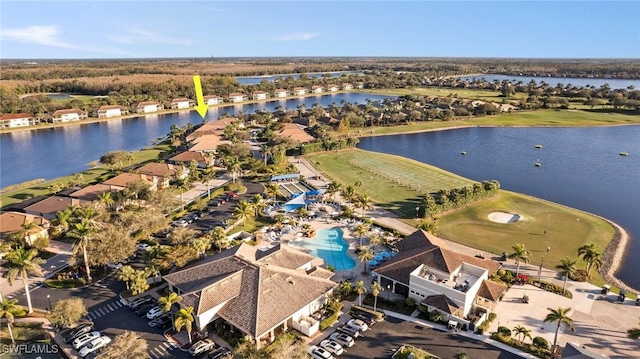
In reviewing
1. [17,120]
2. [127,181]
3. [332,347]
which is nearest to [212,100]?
[17,120]

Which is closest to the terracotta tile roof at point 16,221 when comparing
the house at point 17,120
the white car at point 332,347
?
the white car at point 332,347

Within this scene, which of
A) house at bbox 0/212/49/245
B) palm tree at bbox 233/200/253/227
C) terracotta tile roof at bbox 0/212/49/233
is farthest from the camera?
palm tree at bbox 233/200/253/227

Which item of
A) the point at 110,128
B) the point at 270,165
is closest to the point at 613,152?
the point at 270,165

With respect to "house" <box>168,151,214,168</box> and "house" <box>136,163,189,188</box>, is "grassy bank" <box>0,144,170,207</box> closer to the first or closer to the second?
"house" <box>136,163,189,188</box>

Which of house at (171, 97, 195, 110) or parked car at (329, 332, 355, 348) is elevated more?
house at (171, 97, 195, 110)

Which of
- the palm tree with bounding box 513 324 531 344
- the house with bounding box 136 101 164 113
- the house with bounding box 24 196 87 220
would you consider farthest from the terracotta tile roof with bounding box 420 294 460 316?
the house with bounding box 136 101 164 113

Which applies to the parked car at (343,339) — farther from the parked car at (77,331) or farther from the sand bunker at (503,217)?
the sand bunker at (503,217)

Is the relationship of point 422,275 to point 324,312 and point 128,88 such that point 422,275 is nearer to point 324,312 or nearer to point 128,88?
point 324,312
